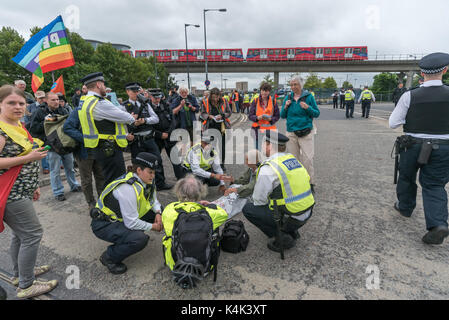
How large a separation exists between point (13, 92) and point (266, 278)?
2.68m

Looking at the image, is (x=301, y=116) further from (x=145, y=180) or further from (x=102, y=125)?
(x=102, y=125)

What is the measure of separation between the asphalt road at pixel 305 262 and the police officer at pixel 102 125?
3.28 feet

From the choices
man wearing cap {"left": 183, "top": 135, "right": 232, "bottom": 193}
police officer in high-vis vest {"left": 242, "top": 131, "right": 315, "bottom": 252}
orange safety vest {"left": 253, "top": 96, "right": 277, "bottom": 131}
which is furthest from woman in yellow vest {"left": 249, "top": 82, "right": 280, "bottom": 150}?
police officer in high-vis vest {"left": 242, "top": 131, "right": 315, "bottom": 252}

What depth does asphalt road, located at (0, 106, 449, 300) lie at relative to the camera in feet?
7.06

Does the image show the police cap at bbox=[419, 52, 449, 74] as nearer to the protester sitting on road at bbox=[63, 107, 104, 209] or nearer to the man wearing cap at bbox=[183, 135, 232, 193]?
the man wearing cap at bbox=[183, 135, 232, 193]

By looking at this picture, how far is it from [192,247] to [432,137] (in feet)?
9.50

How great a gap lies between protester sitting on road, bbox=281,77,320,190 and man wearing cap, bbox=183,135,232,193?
142 centimetres

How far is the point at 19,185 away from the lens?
1.97 m

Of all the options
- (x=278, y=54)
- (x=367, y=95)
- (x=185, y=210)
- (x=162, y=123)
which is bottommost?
(x=185, y=210)

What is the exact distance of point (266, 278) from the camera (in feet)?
7.61

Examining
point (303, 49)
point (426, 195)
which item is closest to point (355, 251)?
point (426, 195)

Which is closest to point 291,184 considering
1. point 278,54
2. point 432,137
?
point 432,137

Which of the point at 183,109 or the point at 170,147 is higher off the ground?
the point at 183,109
